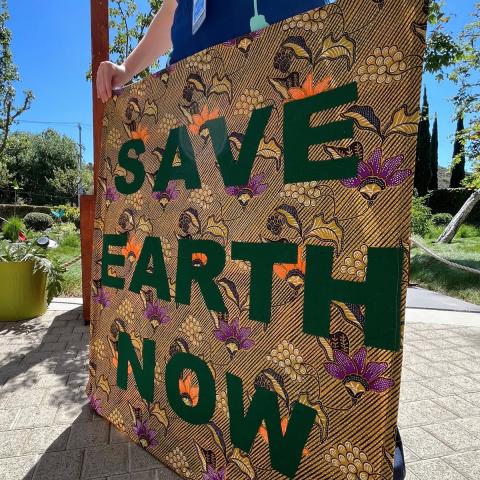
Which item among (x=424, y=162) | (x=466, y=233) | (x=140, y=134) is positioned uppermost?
(x=424, y=162)

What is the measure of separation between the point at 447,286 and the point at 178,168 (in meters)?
5.90

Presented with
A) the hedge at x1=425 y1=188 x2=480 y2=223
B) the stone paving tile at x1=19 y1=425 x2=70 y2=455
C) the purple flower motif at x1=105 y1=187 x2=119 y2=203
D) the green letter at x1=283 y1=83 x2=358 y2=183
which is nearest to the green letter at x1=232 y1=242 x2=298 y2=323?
the green letter at x1=283 y1=83 x2=358 y2=183

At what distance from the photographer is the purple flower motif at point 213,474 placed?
4.46ft

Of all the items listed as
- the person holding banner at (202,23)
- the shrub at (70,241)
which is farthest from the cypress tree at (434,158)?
the person holding banner at (202,23)

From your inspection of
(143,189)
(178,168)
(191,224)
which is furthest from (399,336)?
(143,189)

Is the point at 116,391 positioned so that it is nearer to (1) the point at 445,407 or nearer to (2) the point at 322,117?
(2) the point at 322,117

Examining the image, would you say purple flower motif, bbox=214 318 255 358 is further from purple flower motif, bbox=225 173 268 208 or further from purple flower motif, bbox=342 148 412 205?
purple flower motif, bbox=342 148 412 205

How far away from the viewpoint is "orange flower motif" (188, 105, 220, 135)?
1.36m

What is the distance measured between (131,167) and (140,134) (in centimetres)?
15

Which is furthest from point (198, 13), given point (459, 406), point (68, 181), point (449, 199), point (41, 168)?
point (41, 168)

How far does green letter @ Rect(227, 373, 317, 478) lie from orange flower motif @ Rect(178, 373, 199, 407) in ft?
0.56

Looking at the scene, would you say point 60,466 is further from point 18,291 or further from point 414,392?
point 18,291

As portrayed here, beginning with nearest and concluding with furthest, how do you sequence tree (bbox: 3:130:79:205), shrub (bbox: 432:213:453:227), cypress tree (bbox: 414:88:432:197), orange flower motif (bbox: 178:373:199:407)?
1. orange flower motif (bbox: 178:373:199:407)
2. shrub (bbox: 432:213:453:227)
3. cypress tree (bbox: 414:88:432:197)
4. tree (bbox: 3:130:79:205)

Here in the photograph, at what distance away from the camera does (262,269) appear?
48.6 inches
